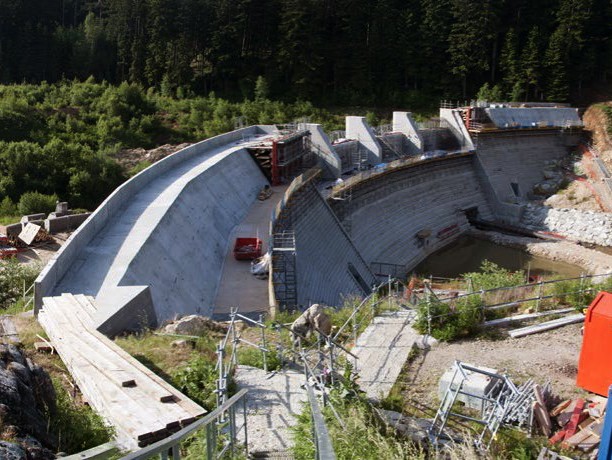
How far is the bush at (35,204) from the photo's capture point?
28250 millimetres

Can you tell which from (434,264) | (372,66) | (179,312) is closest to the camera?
(179,312)

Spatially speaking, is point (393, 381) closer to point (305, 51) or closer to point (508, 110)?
point (508, 110)

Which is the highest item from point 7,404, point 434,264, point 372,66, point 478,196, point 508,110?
point 372,66

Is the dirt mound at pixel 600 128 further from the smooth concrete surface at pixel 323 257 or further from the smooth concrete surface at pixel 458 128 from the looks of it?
the smooth concrete surface at pixel 323 257

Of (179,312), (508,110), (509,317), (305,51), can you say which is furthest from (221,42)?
(509,317)

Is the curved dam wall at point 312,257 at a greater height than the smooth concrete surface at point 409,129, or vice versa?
the smooth concrete surface at point 409,129

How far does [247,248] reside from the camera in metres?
21.5

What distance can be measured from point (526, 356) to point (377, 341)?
2.99 meters

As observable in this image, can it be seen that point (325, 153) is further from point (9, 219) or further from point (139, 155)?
point (9, 219)

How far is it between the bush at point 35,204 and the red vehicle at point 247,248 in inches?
482

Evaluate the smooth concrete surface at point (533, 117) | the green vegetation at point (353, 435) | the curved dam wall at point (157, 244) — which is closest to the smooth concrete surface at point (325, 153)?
the curved dam wall at point (157, 244)

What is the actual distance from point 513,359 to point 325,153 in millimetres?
23992

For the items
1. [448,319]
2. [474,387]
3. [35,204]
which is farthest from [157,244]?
[35,204]

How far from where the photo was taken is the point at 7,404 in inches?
214
